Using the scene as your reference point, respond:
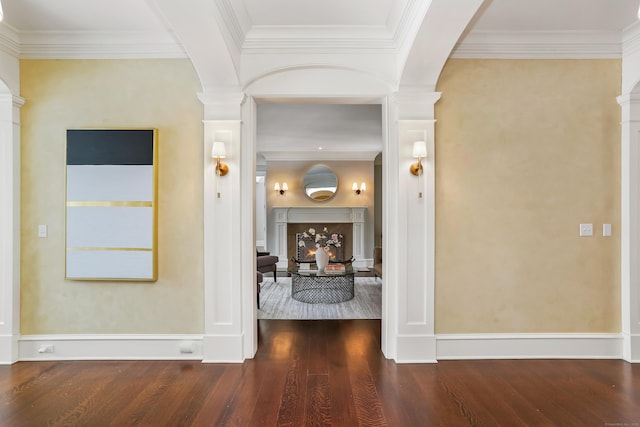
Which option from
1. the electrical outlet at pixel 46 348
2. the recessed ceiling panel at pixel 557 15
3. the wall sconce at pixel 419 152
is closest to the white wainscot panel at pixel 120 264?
the electrical outlet at pixel 46 348

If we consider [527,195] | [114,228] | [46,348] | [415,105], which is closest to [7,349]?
[46,348]

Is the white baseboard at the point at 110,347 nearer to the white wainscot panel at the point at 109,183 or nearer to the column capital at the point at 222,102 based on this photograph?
the white wainscot panel at the point at 109,183

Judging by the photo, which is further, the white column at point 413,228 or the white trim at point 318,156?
the white trim at point 318,156

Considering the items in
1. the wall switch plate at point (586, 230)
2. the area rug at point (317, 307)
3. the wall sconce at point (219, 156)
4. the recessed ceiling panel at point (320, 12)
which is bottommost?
the area rug at point (317, 307)

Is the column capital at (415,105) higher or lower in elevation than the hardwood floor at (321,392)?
higher

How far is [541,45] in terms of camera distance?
315 cm

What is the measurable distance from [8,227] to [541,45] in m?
4.95

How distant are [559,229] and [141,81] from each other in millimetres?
3969

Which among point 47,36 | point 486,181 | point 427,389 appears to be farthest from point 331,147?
point 427,389

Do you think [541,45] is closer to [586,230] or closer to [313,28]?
[586,230]

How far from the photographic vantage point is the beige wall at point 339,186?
27.2ft

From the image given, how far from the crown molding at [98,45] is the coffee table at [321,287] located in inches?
128

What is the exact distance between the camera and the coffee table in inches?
203

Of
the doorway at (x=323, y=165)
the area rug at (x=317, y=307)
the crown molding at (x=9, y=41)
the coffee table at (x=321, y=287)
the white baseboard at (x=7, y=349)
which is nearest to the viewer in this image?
the crown molding at (x=9, y=41)
